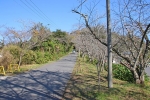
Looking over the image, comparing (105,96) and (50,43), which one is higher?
(50,43)

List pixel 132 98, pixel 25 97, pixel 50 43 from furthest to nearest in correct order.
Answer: pixel 50 43
pixel 25 97
pixel 132 98

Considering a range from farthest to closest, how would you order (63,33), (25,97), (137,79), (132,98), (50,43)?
1. (63,33)
2. (50,43)
3. (137,79)
4. (25,97)
5. (132,98)

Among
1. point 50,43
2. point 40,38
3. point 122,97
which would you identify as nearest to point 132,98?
point 122,97

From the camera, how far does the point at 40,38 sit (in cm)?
2891

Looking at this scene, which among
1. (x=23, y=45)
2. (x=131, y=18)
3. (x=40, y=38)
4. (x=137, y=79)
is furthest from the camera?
(x=40, y=38)

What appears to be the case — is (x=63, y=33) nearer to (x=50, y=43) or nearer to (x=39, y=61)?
(x=50, y=43)

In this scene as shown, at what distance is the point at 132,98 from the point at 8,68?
11.9m

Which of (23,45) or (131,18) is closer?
(131,18)

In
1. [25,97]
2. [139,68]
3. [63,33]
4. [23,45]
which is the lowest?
[25,97]

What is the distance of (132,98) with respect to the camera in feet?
20.9

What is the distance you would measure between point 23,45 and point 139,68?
1504 centimetres

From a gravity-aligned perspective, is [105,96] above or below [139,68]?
below

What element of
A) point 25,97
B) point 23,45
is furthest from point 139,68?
point 23,45

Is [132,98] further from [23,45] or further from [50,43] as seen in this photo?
[50,43]
